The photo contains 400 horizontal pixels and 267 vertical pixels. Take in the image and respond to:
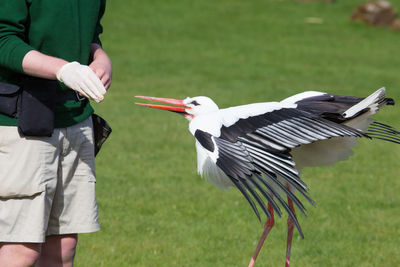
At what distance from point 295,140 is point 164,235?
2637 millimetres

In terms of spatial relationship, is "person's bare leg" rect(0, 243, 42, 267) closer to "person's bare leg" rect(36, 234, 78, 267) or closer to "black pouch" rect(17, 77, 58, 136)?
"person's bare leg" rect(36, 234, 78, 267)

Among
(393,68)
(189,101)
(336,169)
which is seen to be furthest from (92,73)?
(393,68)

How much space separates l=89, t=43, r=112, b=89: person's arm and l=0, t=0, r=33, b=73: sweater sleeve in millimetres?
388

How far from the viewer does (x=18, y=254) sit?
3594 mm

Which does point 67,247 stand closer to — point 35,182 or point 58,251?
point 58,251

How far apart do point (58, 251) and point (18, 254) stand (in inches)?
11.5

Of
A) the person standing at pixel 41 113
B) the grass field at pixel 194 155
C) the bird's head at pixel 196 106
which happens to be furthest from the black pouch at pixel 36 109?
the grass field at pixel 194 155

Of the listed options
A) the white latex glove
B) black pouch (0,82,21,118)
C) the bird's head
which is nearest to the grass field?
the bird's head

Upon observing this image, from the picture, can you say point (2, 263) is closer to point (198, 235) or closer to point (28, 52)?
point (28, 52)

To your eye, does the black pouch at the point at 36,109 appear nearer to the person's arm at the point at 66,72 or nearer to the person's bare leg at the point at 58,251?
the person's arm at the point at 66,72

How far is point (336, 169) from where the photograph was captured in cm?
866

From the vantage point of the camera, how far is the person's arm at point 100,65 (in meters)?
3.60

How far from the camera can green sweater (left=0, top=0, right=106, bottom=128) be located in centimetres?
335

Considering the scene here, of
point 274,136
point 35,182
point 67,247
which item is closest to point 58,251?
point 67,247
